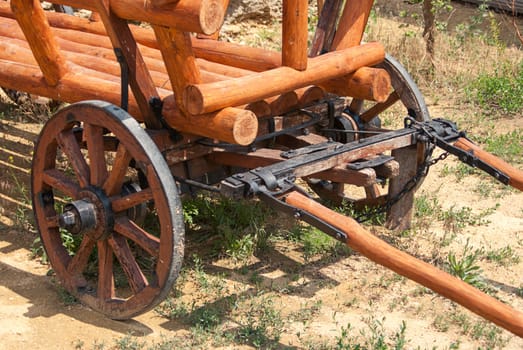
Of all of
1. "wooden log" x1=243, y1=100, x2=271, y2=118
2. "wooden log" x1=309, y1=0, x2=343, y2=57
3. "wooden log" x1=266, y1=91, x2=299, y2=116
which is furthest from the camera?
"wooden log" x1=309, y1=0, x2=343, y2=57

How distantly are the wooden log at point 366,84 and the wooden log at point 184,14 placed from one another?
3.98 ft

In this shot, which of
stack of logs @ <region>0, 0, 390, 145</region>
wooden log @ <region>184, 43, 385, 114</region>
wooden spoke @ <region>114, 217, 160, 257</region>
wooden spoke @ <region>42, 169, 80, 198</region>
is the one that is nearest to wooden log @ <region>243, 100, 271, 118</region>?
Result: stack of logs @ <region>0, 0, 390, 145</region>

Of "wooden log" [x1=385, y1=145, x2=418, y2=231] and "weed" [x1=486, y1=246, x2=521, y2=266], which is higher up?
"wooden log" [x1=385, y1=145, x2=418, y2=231]

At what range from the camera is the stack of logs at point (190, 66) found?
3844 mm

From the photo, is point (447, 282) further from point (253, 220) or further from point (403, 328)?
point (253, 220)

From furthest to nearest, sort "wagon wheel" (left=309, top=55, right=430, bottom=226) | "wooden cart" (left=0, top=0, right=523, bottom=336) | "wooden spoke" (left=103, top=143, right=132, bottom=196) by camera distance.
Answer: "wagon wheel" (left=309, top=55, right=430, bottom=226), "wooden spoke" (left=103, top=143, right=132, bottom=196), "wooden cart" (left=0, top=0, right=523, bottom=336)

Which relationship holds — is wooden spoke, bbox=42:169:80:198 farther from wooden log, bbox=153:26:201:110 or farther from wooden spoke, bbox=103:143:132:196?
wooden log, bbox=153:26:201:110

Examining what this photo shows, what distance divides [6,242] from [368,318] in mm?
2394

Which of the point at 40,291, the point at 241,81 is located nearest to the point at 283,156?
the point at 241,81

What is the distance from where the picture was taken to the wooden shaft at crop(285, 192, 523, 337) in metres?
3.24

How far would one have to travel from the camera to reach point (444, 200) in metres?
5.89

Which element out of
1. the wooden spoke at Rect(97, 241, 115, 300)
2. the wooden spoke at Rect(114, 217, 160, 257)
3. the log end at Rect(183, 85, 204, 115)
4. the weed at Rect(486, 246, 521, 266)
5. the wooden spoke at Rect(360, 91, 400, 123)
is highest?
the log end at Rect(183, 85, 204, 115)

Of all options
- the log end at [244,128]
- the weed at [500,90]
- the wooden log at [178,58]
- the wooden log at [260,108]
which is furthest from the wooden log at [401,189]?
the weed at [500,90]

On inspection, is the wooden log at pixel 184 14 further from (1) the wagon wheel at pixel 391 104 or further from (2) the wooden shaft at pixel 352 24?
(1) the wagon wheel at pixel 391 104
